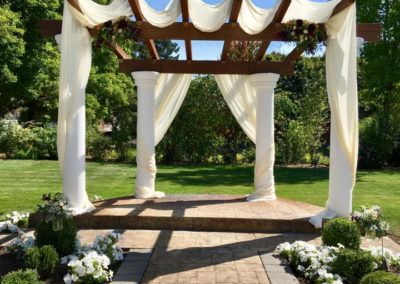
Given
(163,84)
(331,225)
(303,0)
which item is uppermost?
(303,0)

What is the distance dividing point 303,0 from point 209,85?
11.6m

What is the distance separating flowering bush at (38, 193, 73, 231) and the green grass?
11.0 feet

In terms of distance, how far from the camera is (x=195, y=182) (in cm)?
1250

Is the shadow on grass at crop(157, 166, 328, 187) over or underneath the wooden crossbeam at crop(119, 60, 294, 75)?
underneath

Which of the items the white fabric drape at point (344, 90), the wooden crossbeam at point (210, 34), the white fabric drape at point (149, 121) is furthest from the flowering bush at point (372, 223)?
the white fabric drape at point (149, 121)

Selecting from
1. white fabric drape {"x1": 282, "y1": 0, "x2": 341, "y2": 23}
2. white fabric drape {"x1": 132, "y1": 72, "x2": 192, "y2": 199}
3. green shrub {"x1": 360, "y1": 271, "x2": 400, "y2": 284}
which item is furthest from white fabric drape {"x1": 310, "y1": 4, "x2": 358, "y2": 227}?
white fabric drape {"x1": 132, "y1": 72, "x2": 192, "y2": 199}

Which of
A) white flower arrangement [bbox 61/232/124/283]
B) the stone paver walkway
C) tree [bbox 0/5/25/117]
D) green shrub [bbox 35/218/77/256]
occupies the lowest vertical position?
the stone paver walkway

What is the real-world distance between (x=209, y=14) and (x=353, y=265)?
149 inches

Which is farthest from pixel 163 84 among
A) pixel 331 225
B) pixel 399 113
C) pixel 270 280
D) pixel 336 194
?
pixel 399 113

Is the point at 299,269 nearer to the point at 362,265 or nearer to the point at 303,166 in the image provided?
the point at 362,265

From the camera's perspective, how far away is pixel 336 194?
640 cm

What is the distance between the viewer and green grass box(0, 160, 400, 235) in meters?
9.66

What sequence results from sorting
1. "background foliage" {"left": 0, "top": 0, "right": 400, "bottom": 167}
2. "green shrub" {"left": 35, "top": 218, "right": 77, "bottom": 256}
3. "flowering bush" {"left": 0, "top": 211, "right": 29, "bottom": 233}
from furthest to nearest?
1. "background foliage" {"left": 0, "top": 0, "right": 400, "bottom": 167}
2. "flowering bush" {"left": 0, "top": 211, "right": 29, "bottom": 233}
3. "green shrub" {"left": 35, "top": 218, "right": 77, "bottom": 256}

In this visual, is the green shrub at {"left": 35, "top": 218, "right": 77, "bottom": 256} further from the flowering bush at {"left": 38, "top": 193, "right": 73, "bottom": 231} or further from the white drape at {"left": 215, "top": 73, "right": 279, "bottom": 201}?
the white drape at {"left": 215, "top": 73, "right": 279, "bottom": 201}
